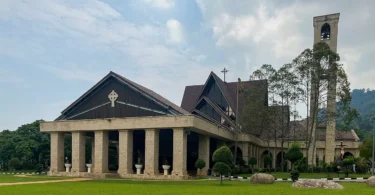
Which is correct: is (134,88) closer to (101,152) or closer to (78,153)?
(101,152)

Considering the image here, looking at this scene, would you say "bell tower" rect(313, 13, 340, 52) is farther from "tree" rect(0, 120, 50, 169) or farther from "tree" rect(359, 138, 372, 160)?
"tree" rect(0, 120, 50, 169)

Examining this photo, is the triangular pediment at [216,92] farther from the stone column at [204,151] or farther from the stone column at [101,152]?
the stone column at [101,152]

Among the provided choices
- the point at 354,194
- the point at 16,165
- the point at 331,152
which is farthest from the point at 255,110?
the point at 16,165

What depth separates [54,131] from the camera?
3775 centimetres

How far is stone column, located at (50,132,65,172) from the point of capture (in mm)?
37562

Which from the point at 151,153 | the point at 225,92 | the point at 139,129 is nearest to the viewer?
the point at 151,153

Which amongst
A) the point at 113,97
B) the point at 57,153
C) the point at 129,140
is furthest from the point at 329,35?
the point at 57,153

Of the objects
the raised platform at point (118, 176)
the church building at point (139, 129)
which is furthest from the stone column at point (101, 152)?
the raised platform at point (118, 176)

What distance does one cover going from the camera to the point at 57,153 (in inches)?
1490

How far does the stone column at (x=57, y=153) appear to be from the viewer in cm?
3756

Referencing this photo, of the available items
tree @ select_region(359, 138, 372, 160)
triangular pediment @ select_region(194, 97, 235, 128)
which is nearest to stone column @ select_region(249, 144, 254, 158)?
triangular pediment @ select_region(194, 97, 235, 128)

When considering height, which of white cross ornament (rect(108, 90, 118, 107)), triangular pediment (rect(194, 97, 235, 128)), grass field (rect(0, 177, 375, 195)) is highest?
white cross ornament (rect(108, 90, 118, 107))

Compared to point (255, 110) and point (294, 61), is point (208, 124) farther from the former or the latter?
point (294, 61)

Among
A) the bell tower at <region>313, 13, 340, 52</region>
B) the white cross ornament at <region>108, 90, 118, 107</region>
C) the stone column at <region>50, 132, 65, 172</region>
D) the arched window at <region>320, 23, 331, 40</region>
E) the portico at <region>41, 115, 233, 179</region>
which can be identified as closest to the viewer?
the portico at <region>41, 115, 233, 179</region>
